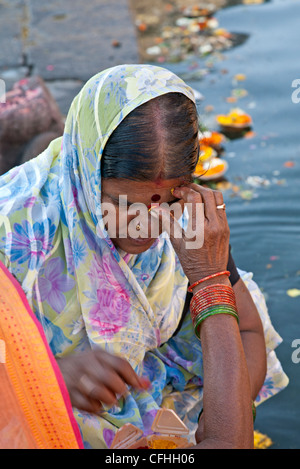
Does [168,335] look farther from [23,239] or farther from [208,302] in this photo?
[23,239]

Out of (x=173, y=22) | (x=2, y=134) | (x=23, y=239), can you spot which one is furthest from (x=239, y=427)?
(x=173, y=22)

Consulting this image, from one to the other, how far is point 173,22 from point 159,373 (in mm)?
5952

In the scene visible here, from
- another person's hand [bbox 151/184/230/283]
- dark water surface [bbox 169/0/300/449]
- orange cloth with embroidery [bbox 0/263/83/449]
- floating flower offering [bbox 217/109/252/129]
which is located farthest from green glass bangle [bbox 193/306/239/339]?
floating flower offering [bbox 217/109/252/129]

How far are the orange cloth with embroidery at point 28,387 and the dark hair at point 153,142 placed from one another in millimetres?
557

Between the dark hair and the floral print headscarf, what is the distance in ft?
0.13

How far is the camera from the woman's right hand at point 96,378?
5.49 ft

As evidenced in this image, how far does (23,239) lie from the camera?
2199 millimetres

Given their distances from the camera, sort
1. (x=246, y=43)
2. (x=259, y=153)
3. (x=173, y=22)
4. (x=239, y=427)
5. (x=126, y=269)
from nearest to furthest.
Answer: (x=239, y=427) → (x=126, y=269) → (x=259, y=153) → (x=246, y=43) → (x=173, y=22)

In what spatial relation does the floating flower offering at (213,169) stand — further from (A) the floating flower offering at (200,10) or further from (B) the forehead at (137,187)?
(A) the floating flower offering at (200,10)

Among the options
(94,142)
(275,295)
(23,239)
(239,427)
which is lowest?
(275,295)

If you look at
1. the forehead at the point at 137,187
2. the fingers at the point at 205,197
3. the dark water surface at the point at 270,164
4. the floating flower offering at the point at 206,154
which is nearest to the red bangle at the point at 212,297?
the fingers at the point at 205,197

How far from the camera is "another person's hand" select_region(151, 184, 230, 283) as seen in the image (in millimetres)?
2152

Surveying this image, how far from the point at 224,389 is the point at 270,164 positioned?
3.16 metres

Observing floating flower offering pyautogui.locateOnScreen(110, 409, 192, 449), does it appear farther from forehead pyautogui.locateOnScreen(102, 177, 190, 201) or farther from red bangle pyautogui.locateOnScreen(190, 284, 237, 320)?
forehead pyautogui.locateOnScreen(102, 177, 190, 201)
